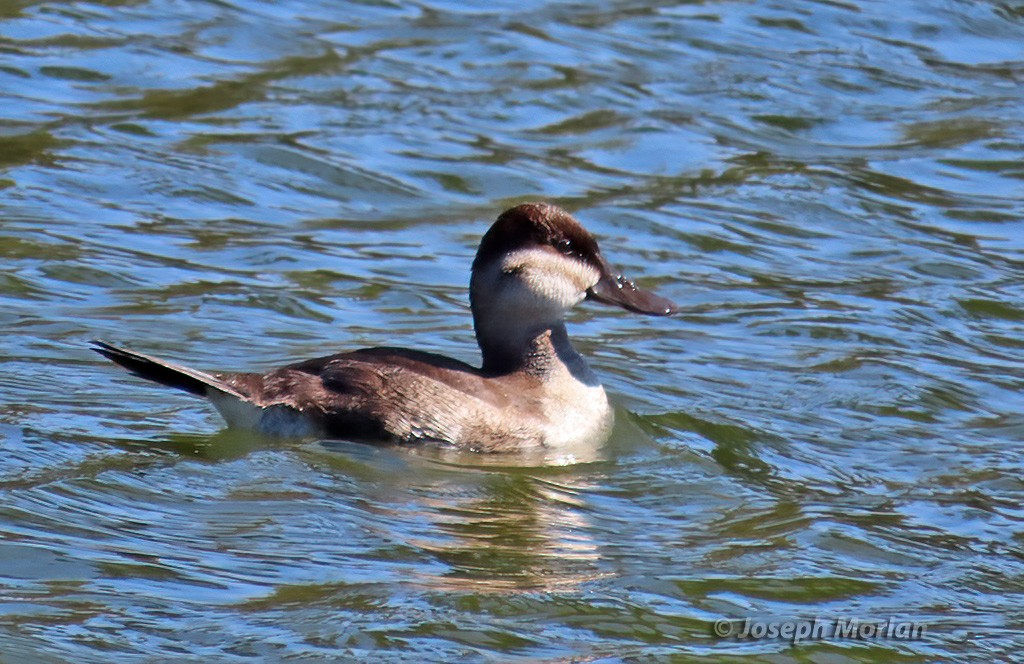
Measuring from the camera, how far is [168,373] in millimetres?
7781

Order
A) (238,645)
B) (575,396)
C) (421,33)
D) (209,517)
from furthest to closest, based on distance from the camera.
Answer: (421,33)
(575,396)
(209,517)
(238,645)

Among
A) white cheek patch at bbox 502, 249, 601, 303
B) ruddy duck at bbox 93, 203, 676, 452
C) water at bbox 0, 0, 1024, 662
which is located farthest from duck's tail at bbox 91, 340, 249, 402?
white cheek patch at bbox 502, 249, 601, 303

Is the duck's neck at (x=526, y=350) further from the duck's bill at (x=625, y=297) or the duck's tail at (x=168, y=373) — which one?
the duck's tail at (x=168, y=373)

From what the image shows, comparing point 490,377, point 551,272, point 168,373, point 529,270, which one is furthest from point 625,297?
point 168,373

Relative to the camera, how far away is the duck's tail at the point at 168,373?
301 inches

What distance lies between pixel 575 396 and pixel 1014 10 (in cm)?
938

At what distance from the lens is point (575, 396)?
8.54 metres

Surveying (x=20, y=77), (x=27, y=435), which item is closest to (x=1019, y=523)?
(x=27, y=435)

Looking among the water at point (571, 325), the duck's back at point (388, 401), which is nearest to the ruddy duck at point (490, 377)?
the duck's back at point (388, 401)

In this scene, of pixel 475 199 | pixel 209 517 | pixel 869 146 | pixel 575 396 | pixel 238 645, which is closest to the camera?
pixel 238 645

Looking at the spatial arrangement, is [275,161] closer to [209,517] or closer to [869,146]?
[869,146]

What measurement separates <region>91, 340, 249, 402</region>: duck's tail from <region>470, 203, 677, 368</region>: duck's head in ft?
3.98

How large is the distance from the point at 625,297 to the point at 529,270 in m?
0.61

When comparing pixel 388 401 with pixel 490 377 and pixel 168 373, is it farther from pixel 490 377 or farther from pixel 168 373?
pixel 168 373
